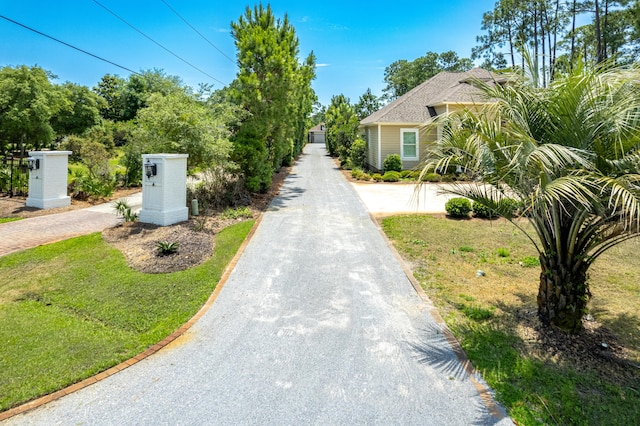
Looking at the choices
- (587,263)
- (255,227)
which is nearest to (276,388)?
(587,263)

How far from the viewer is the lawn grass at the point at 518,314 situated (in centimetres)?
347

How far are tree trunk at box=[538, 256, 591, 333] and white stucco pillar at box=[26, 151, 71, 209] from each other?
46.0 ft

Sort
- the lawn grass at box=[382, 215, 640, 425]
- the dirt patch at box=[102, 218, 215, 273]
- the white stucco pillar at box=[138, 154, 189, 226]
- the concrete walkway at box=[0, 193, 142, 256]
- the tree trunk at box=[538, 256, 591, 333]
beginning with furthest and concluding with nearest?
the white stucco pillar at box=[138, 154, 189, 226], the concrete walkway at box=[0, 193, 142, 256], the dirt patch at box=[102, 218, 215, 273], the tree trunk at box=[538, 256, 591, 333], the lawn grass at box=[382, 215, 640, 425]

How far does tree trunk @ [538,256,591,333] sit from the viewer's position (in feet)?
15.0

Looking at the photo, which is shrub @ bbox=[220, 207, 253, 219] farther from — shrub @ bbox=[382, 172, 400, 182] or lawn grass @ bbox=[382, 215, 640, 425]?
shrub @ bbox=[382, 172, 400, 182]

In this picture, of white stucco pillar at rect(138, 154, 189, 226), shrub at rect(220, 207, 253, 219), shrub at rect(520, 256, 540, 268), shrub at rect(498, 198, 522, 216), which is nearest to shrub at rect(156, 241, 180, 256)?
white stucco pillar at rect(138, 154, 189, 226)

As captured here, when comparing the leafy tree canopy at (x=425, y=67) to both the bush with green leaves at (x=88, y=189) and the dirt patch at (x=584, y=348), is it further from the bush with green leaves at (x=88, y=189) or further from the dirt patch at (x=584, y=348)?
the dirt patch at (x=584, y=348)

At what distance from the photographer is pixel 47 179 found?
12.1 meters

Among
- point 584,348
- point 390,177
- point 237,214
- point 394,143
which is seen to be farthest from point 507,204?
point 394,143

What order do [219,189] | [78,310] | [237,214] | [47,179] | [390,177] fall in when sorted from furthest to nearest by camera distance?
[390,177] < [219,189] < [47,179] < [237,214] < [78,310]

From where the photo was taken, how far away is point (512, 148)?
4.22m

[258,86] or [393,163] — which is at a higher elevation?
[258,86]

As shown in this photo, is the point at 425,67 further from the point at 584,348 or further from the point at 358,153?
the point at 584,348

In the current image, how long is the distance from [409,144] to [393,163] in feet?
5.91
